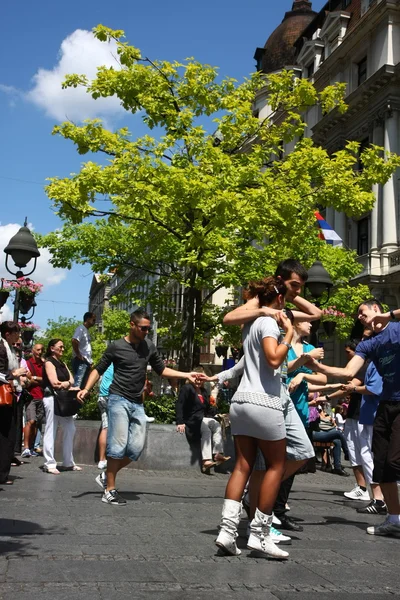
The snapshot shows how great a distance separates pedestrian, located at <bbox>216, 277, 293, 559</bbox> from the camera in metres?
5.21

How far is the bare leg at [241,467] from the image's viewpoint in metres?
5.29

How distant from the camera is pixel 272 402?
5.34 m

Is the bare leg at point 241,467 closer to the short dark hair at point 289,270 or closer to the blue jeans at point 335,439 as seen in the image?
the short dark hair at point 289,270

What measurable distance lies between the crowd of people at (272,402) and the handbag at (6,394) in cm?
10

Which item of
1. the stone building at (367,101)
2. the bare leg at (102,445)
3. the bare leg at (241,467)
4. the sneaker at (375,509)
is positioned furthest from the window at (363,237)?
the bare leg at (241,467)

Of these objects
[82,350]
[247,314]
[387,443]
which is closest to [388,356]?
[387,443]

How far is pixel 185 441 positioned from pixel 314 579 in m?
8.01

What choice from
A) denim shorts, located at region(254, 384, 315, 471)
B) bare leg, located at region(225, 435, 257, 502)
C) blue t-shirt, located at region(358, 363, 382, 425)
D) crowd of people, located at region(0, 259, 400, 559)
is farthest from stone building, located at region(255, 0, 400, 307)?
bare leg, located at region(225, 435, 257, 502)

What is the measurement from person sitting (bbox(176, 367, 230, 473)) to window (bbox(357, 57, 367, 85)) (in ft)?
97.1

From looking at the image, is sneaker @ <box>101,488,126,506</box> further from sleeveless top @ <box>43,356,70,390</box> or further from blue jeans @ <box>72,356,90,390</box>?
blue jeans @ <box>72,356,90,390</box>

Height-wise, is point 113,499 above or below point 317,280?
below

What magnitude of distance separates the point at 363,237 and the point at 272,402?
3359cm

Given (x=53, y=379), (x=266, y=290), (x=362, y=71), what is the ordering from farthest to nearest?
(x=362, y=71) → (x=53, y=379) → (x=266, y=290)

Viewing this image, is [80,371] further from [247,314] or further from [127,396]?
[247,314]
